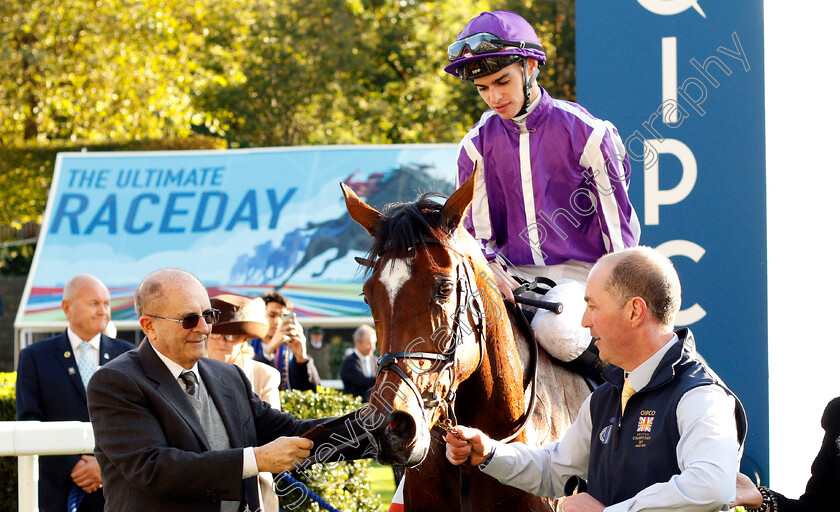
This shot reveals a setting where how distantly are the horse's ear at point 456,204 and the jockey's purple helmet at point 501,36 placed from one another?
2.24 feet

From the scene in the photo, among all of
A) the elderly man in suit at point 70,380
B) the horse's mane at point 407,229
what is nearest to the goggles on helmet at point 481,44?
the horse's mane at point 407,229

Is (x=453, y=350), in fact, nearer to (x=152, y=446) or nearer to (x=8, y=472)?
(x=152, y=446)

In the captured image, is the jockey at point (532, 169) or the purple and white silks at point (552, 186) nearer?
the jockey at point (532, 169)

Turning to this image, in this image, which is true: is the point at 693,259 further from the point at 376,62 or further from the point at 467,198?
the point at 376,62

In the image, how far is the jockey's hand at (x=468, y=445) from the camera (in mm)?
2654

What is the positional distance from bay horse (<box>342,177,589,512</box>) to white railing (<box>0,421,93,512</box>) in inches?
62.9

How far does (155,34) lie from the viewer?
818 inches

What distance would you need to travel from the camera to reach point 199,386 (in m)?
3.24

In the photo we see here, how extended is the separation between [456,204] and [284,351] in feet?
16.2

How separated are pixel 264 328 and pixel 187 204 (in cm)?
710

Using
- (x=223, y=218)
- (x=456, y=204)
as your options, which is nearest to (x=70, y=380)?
(x=456, y=204)

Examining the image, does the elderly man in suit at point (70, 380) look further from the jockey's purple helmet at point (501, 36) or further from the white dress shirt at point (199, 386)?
the jockey's purple helmet at point (501, 36)

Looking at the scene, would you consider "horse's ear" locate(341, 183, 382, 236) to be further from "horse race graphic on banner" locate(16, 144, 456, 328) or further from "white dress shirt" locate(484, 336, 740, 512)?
"horse race graphic on banner" locate(16, 144, 456, 328)

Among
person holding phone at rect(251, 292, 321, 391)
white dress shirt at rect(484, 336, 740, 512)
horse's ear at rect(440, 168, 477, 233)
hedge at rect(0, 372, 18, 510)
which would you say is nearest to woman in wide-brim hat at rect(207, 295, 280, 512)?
person holding phone at rect(251, 292, 321, 391)
